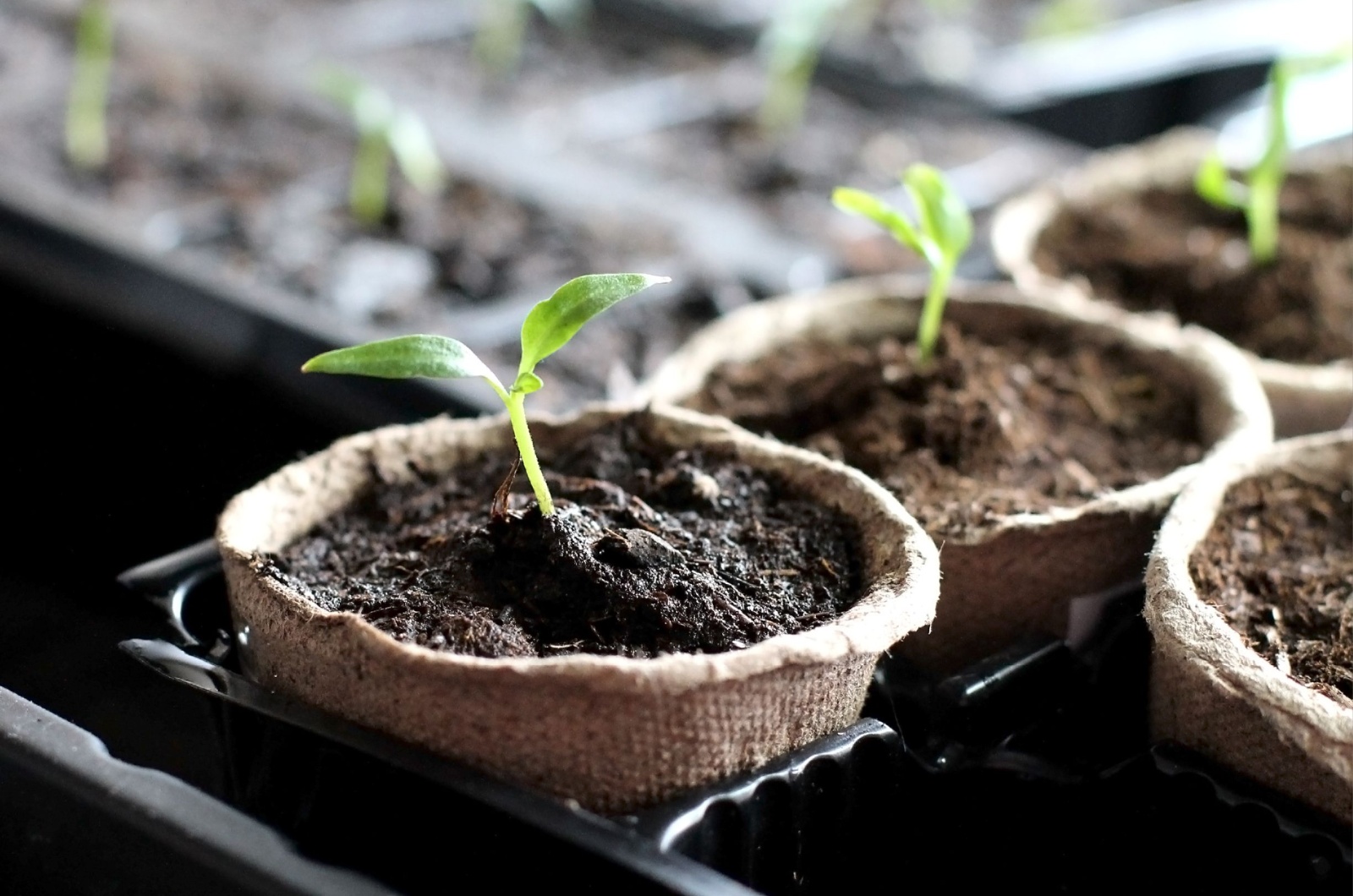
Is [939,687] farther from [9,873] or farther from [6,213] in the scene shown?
[6,213]

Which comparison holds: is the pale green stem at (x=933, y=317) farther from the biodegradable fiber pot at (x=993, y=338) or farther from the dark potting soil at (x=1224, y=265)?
the dark potting soil at (x=1224, y=265)

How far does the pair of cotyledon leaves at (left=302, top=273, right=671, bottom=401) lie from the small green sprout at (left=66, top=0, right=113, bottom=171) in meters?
1.48

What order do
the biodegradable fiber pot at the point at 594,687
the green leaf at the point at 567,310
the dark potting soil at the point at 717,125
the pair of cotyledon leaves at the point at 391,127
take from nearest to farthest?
the biodegradable fiber pot at the point at 594,687, the green leaf at the point at 567,310, the pair of cotyledon leaves at the point at 391,127, the dark potting soil at the point at 717,125

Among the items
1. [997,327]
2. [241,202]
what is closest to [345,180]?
[241,202]

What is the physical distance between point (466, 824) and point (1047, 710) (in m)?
0.45

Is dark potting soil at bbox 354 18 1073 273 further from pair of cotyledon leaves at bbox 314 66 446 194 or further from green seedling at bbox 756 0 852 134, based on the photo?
pair of cotyledon leaves at bbox 314 66 446 194

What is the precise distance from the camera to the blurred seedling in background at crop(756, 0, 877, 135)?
2445 mm

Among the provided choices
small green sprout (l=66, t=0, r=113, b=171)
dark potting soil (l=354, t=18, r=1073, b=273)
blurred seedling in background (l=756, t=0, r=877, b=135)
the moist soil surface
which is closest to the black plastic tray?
the moist soil surface

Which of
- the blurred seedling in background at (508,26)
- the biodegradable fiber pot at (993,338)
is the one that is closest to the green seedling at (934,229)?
the biodegradable fiber pot at (993,338)

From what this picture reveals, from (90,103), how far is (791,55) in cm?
111

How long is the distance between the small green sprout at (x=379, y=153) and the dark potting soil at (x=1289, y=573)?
4.08 ft

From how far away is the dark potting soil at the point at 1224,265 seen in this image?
1559mm

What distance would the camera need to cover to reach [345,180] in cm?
220

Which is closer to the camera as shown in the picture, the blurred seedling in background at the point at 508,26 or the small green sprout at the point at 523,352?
the small green sprout at the point at 523,352
